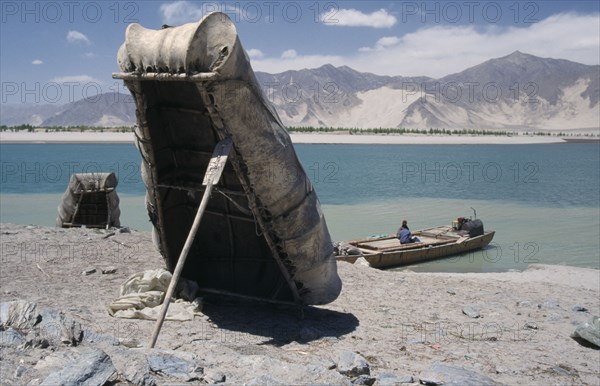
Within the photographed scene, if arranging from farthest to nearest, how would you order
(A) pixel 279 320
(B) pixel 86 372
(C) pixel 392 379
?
(A) pixel 279 320 → (C) pixel 392 379 → (B) pixel 86 372

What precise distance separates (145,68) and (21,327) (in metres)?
3.15

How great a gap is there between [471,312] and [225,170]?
5081 millimetres

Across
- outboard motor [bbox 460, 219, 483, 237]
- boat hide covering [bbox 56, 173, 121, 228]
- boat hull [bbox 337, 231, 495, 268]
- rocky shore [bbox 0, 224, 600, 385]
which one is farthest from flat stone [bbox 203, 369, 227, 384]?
outboard motor [bbox 460, 219, 483, 237]

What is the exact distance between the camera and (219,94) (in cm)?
691

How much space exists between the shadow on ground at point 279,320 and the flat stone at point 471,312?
7.23 feet

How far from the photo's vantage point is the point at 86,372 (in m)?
5.05

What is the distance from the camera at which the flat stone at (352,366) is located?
6.45 meters

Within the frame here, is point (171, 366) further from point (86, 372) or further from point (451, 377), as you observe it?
point (451, 377)

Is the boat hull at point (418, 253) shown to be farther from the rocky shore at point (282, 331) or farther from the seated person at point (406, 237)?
the rocky shore at point (282, 331)

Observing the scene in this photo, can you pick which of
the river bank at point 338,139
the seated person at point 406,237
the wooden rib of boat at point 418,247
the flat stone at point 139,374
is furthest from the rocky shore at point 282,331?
the river bank at point 338,139

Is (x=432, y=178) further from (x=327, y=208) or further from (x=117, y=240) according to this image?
(x=117, y=240)

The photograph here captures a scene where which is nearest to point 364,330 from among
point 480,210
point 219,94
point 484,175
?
point 219,94

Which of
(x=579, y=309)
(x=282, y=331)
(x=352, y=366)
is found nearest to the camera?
(x=352, y=366)

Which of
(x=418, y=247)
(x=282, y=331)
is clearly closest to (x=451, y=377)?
(x=282, y=331)
